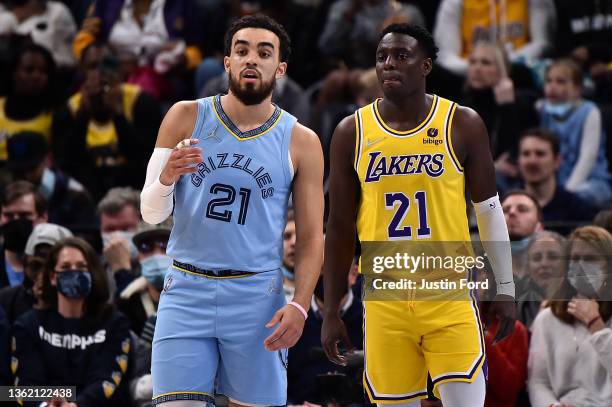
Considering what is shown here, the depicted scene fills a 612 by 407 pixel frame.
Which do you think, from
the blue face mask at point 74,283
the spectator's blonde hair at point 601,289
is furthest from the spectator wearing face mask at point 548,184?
the blue face mask at point 74,283

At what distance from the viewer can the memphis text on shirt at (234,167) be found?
17.4 feet

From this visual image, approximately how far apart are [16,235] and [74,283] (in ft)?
4.38

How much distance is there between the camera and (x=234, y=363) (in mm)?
5293

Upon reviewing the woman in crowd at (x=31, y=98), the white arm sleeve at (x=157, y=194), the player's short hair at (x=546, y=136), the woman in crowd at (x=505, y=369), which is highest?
the woman in crowd at (x=31, y=98)

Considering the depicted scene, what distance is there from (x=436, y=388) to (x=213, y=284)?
113cm

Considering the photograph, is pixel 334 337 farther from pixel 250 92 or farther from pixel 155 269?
pixel 155 269

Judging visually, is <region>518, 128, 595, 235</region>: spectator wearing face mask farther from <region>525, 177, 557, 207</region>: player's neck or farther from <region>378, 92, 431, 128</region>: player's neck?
<region>378, 92, 431, 128</region>: player's neck

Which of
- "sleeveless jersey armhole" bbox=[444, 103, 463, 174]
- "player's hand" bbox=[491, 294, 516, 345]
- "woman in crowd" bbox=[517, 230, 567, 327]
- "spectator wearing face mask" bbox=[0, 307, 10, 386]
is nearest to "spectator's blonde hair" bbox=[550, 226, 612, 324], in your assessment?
"woman in crowd" bbox=[517, 230, 567, 327]

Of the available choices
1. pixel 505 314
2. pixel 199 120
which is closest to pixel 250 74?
pixel 199 120

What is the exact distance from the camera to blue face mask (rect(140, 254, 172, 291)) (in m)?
7.76

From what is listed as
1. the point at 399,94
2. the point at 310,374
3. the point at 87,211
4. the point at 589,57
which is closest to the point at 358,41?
the point at 589,57

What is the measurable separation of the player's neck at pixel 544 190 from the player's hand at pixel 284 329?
169 inches

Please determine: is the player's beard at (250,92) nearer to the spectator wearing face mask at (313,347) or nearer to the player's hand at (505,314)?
the player's hand at (505,314)

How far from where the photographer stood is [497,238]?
5473 millimetres
